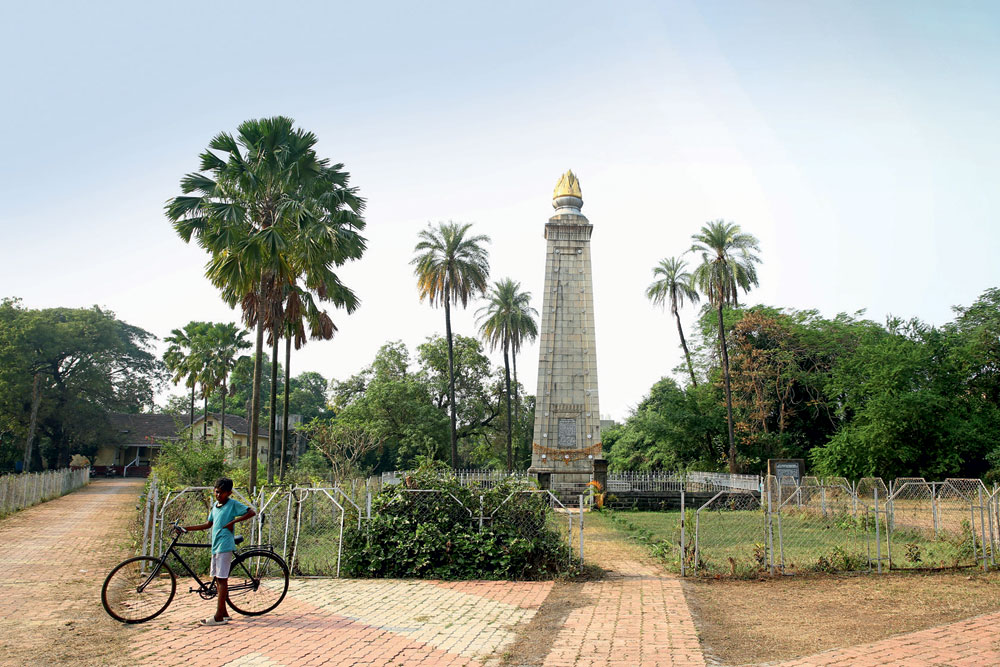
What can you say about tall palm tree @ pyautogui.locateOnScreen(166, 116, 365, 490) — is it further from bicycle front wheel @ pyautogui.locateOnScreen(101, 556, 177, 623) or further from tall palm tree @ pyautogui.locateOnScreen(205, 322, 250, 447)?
tall palm tree @ pyautogui.locateOnScreen(205, 322, 250, 447)

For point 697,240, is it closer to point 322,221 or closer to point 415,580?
point 322,221

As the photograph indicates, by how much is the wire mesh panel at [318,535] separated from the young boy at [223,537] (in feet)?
7.96

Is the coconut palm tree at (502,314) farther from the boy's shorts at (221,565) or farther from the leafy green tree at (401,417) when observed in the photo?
the boy's shorts at (221,565)

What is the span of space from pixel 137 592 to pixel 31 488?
20978 millimetres

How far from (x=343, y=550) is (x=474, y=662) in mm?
4835

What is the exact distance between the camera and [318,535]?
1184 cm

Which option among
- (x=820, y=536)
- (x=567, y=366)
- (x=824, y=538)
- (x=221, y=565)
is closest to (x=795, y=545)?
(x=824, y=538)

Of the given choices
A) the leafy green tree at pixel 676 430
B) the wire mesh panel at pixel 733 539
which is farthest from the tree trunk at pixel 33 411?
the wire mesh panel at pixel 733 539

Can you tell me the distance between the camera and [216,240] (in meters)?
15.0

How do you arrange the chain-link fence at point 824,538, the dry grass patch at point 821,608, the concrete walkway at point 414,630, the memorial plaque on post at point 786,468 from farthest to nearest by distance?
the memorial plaque on post at point 786,468, the chain-link fence at point 824,538, the dry grass patch at point 821,608, the concrete walkway at point 414,630

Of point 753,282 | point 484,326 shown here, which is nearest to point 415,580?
point 753,282

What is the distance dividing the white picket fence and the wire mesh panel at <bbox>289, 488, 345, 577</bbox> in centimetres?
1444

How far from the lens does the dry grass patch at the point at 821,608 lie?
667 centimetres

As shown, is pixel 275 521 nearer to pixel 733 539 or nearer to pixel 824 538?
pixel 733 539
